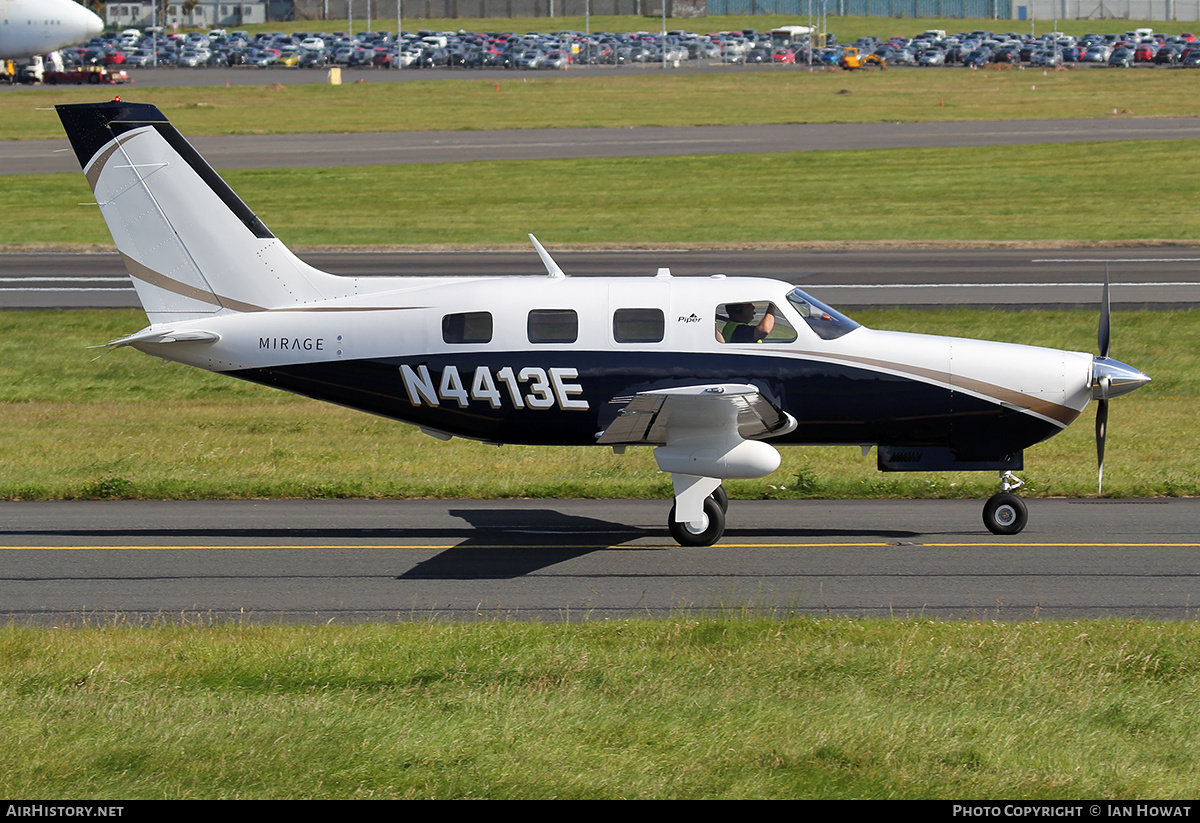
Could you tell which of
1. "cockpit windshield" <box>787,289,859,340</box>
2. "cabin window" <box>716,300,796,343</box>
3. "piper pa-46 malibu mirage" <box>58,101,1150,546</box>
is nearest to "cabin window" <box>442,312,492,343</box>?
"piper pa-46 malibu mirage" <box>58,101,1150,546</box>

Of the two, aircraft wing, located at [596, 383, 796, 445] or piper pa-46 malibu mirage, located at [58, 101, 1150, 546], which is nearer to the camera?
aircraft wing, located at [596, 383, 796, 445]

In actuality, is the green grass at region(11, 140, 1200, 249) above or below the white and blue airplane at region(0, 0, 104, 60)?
below

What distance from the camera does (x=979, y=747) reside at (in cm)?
803

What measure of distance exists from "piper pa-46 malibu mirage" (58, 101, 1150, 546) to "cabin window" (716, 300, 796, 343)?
0.7 inches

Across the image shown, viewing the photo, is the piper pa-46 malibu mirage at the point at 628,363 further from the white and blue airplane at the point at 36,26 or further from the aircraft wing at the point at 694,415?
the white and blue airplane at the point at 36,26

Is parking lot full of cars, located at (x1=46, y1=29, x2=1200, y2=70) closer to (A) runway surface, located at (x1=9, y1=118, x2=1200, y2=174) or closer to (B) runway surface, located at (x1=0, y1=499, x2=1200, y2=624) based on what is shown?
(A) runway surface, located at (x1=9, y1=118, x2=1200, y2=174)

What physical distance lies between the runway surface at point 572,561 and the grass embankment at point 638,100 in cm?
5647

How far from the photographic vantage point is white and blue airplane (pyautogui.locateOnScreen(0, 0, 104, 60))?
55875mm

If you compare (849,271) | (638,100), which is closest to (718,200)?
(849,271)

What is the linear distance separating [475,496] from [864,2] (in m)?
181

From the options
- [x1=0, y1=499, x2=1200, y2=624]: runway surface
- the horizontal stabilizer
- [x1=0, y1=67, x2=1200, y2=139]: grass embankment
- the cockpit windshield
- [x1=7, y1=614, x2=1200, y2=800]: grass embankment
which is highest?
[x1=0, y1=67, x2=1200, y2=139]: grass embankment

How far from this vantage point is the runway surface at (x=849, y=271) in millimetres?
31531

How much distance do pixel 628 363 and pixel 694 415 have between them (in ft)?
3.43

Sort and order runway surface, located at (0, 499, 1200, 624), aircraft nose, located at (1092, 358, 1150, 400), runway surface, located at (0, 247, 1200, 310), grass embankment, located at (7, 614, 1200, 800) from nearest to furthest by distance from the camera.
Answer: grass embankment, located at (7, 614, 1200, 800)
runway surface, located at (0, 499, 1200, 624)
aircraft nose, located at (1092, 358, 1150, 400)
runway surface, located at (0, 247, 1200, 310)
